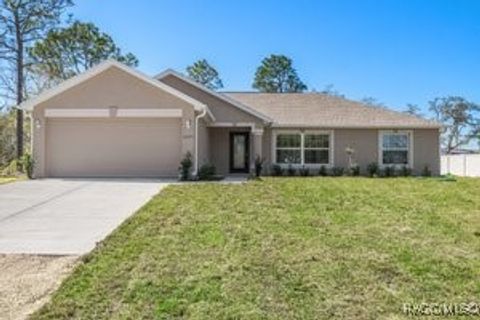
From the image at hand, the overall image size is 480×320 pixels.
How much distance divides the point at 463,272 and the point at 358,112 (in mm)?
20656

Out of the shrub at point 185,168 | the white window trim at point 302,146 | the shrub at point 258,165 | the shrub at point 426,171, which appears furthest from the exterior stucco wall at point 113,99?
the shrub at point 426,171

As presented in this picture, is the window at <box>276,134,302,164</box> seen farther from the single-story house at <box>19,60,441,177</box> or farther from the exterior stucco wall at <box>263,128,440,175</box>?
the exterior stucco wall at <box>263,128,440,175</box>

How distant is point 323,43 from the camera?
28781mm

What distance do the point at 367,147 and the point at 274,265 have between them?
19665 millimetres

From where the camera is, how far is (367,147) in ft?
82.9

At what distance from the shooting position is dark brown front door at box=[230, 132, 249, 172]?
82.0 ft

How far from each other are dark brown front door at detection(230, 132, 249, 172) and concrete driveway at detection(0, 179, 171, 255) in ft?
26.1

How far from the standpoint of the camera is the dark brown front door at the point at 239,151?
984 inches

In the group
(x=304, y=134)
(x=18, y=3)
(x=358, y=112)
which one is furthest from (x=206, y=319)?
(x=18, y=3)

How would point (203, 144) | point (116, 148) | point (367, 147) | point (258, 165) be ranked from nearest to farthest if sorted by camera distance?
point (116, 148) < point (203, 144) < point (258, 165) < point (367, 147)

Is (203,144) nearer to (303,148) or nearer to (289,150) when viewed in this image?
(289,150)

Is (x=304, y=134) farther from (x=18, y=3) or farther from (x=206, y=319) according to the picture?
(x=206, y=319)

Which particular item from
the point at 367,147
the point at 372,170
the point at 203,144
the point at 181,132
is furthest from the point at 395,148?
the point at 181,132

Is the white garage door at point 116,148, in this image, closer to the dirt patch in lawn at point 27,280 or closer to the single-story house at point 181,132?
the single-story house at point 181,132
